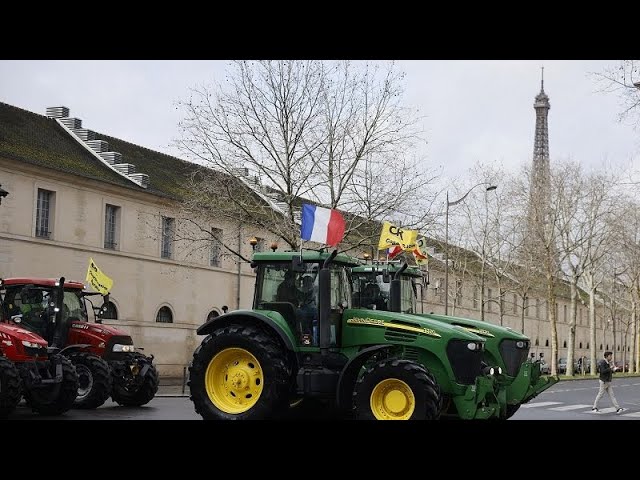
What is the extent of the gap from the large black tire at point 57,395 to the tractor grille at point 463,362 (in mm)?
8008

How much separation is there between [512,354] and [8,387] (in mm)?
9064

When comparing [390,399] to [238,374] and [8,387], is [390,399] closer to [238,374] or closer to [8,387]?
[238,374]

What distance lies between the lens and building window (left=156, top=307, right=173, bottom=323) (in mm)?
44553

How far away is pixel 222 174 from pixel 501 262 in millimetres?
29571

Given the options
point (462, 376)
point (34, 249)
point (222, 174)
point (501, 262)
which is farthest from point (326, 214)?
point (501, 262)

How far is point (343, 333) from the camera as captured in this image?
47.4 ft

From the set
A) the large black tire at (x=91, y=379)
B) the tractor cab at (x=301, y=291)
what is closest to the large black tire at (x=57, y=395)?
the large black tire at (x=91, y=379)

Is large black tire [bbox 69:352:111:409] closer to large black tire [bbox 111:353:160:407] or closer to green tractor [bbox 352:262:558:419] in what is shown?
large black tire [bbox 111:353:160:407]

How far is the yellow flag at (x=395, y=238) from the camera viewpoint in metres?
26.2

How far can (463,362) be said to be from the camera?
13.9 m

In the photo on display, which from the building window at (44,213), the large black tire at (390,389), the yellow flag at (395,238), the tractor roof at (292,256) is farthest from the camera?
the building window at (44,213)

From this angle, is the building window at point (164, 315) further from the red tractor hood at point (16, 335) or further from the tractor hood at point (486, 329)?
the tractor hood at point (486, 329)
